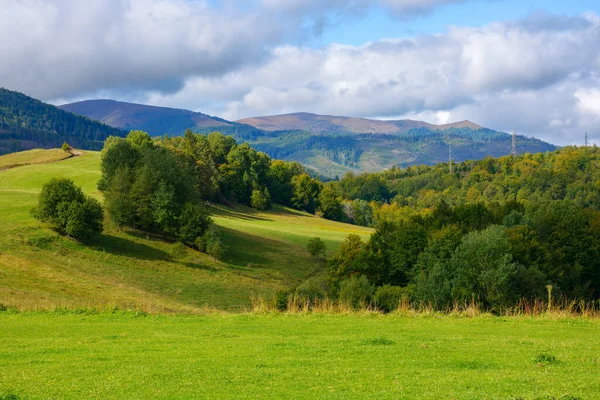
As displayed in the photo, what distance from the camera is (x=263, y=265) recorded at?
223 feet

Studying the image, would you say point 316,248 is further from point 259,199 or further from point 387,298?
point 259,199

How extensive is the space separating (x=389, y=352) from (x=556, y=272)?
46.8 meters

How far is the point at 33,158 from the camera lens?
13488 centimetres

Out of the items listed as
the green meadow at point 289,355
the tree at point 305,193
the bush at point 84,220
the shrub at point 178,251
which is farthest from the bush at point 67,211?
the tree at point 305,193

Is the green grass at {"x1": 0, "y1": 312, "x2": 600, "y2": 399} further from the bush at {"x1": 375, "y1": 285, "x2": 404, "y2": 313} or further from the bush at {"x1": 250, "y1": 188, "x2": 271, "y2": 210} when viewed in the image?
the bush at {"x1": 250, "y1": 188, "x2": 271, "y2": 210}

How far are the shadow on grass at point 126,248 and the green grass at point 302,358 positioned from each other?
3969cm

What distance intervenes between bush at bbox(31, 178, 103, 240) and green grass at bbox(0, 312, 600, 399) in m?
38.1

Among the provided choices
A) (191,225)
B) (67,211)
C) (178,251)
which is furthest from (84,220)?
(191,225)

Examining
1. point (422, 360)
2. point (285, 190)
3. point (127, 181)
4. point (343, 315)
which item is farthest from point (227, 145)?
point (422, 360)

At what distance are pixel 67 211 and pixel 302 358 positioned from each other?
1973 inches

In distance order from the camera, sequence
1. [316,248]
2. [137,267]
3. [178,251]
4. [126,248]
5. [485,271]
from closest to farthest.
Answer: [485,271], [137,267], [126,248], [178,251], [316,248]

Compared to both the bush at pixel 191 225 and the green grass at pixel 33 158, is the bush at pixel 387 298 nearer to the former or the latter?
the bush at pixel 191 225

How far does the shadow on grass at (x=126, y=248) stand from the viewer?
59.2 meters

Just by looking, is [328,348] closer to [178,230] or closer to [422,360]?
[422,360]
